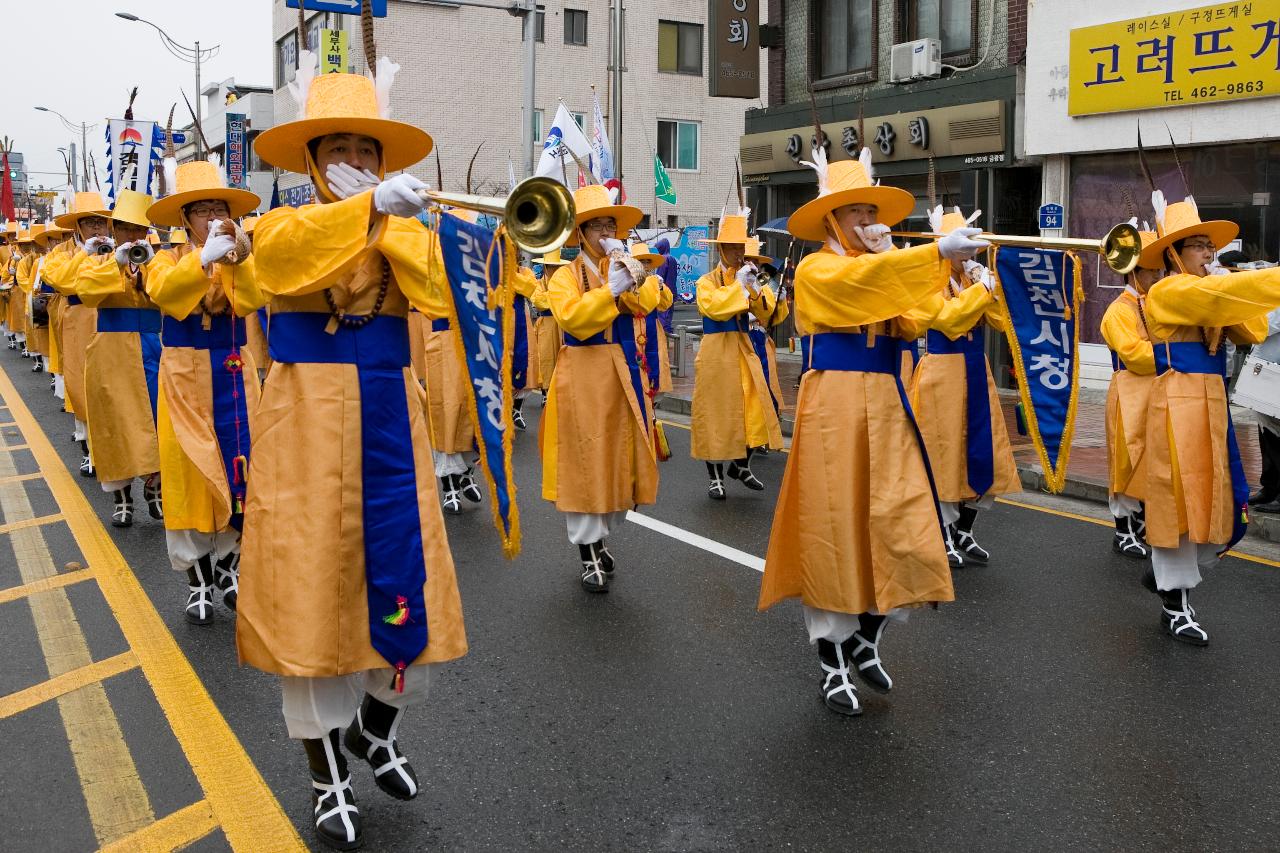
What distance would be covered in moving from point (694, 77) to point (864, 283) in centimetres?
3323

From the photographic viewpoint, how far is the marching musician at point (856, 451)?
14.6 feet

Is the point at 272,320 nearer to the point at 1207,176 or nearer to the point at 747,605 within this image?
the point at 747,605

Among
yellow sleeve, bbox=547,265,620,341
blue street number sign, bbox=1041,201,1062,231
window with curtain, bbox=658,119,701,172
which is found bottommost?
yellow sleeve, bbox=547,265,620,341

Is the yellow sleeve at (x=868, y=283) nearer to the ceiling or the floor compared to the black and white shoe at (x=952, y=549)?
nearer to the ceiling

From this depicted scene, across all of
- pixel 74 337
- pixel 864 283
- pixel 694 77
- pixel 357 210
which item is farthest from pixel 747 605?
pixel 694 77

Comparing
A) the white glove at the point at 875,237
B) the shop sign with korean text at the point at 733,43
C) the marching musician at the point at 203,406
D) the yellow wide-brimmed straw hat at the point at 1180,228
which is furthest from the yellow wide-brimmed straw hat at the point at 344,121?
the shop sign with korean text at the point at 733,43

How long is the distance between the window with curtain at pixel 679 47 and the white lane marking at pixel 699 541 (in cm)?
2961

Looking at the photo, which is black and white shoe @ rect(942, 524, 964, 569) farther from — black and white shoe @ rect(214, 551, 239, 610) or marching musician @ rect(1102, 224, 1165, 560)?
black and white shoe @ rect(214, 551, 239, 610)

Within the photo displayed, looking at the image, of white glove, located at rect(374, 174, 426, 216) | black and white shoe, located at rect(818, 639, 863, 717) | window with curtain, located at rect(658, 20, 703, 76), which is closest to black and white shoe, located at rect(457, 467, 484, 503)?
black and white shoe, located at rect(818, 639, 863, 717)

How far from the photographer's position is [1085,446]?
10.5m

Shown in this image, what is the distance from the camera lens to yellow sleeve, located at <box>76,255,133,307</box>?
24.3 ft

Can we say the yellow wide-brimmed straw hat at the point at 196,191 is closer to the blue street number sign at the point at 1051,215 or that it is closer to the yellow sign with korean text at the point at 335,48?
the blue street number sign at the point at 1051,215

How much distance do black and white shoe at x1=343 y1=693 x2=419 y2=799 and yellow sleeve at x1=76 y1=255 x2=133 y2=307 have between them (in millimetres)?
4648

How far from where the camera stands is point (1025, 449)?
10484 millimetres
